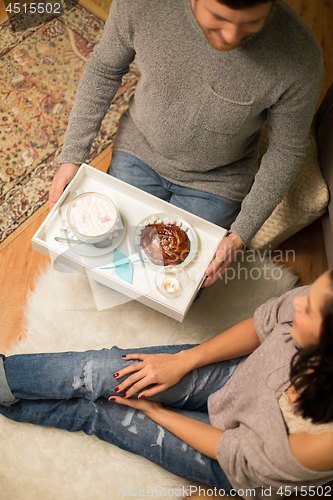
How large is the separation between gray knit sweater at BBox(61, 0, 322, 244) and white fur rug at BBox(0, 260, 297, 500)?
40 cm

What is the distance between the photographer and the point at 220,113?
87cm

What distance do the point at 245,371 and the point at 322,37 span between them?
1.77 m

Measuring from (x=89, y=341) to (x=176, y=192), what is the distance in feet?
1.97

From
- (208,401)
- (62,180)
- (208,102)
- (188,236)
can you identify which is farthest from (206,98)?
(208,401)

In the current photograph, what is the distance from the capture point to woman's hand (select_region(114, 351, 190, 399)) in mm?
884

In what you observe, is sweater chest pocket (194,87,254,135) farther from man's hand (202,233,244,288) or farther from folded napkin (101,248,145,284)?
folded napkin (101,248,145,284)

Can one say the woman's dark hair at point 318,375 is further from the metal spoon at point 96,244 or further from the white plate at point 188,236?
the metal spoon at point 96,244

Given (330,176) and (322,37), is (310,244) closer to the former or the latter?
(330,176)

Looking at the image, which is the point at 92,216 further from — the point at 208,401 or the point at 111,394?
the point at 208,401

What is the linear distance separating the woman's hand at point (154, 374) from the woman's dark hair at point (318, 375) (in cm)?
30

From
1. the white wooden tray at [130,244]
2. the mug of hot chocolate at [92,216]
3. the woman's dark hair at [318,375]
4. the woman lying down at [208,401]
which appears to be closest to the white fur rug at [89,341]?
the woman lying down at [208,401]

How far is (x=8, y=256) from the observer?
1.40 m

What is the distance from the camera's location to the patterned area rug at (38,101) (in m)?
1.48

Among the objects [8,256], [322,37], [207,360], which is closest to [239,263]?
[207,360]
